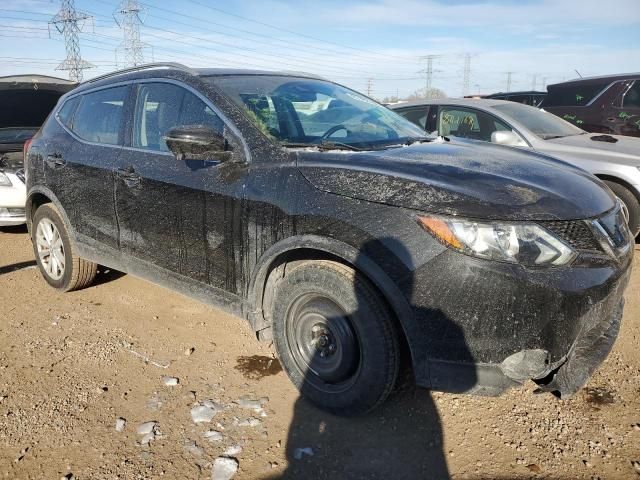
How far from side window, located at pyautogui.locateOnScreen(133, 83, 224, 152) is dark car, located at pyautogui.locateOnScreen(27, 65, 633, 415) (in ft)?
0.04

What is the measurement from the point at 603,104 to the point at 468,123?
269 cm

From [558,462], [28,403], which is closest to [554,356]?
[558,462]

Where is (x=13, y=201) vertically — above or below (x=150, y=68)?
below

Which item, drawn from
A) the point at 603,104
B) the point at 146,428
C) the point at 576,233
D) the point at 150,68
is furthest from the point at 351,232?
the point at 603,104

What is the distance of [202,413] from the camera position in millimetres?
2736

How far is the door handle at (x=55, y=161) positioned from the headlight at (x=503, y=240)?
3154mm

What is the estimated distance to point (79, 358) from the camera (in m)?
3.35

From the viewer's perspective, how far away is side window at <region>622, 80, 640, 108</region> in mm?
7219

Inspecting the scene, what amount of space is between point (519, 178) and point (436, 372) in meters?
0.99

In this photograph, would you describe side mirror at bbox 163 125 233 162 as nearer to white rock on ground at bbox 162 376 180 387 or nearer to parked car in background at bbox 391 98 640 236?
white rock on ground at bbox 162 376 180 387

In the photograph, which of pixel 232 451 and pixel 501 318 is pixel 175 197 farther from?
pixel 501 318

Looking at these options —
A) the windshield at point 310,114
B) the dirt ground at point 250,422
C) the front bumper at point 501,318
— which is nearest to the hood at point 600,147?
the dirt ground at point 250,422

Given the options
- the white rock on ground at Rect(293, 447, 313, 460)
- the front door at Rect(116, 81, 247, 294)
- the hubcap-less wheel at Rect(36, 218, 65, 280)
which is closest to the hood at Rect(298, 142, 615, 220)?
the front door at Rect(116, 81, 247, 294)

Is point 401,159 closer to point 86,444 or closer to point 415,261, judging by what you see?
point 415,261
